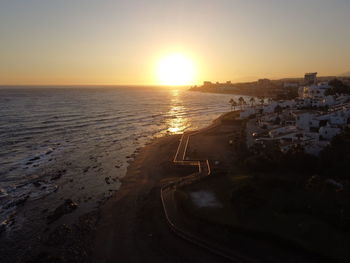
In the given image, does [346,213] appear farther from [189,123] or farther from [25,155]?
[189,123]

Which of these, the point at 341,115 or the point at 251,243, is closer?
the point at 251,243

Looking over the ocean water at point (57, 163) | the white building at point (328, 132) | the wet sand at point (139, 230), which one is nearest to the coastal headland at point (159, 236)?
the wet sand at point (139, 230)

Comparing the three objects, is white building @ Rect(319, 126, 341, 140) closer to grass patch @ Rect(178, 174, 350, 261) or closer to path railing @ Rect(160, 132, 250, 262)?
grass patch @ Rect(178, 174, 350, 261)

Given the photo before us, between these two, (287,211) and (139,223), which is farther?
(139,223)

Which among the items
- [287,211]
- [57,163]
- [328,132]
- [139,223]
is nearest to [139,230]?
[139,223]

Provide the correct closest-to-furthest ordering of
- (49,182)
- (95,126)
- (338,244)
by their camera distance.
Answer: (338,244) → (49,182) → (95,126)

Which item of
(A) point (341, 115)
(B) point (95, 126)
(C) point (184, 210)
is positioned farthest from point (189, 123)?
(C) point (184, 210)

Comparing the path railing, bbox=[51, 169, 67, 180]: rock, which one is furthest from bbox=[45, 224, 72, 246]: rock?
bbox=[51, 169, 67, 180]: rock

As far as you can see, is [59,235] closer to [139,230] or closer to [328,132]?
[139,230]

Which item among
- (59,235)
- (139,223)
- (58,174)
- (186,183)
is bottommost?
(59,235)
